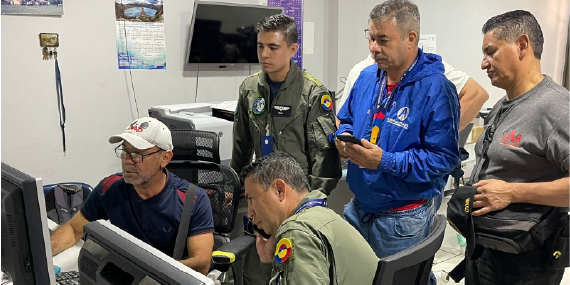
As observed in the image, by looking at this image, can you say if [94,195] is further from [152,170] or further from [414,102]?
[414,102]

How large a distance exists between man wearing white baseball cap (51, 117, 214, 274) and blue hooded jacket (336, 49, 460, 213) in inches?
25.9

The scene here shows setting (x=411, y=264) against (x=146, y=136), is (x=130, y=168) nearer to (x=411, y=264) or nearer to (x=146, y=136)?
(x=146, y=136)

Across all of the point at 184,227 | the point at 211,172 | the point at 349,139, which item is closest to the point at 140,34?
the point at 211,172

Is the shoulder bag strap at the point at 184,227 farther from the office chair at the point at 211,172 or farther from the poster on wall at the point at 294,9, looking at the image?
the poster on wall at the point at 294,9

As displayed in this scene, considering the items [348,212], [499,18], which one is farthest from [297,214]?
[499,18]

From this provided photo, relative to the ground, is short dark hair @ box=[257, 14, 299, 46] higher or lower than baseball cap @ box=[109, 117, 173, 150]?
higher

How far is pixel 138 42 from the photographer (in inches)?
147

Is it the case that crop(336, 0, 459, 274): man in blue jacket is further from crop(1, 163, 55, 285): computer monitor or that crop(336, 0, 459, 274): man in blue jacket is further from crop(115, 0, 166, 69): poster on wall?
crop(115, 0, 166, 69): poster on wall

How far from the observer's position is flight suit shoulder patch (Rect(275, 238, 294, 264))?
1.30 m

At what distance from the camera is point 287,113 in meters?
2.29

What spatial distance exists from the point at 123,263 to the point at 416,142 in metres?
1.22

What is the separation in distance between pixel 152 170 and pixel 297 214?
0.83m

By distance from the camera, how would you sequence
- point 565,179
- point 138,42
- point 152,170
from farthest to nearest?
point 138,42 → point 152,170 → point 565,179

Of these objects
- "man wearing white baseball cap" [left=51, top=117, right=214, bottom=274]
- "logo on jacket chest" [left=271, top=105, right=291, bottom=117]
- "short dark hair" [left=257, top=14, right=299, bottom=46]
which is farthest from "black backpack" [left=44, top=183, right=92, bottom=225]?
"short dark hair" [left=257, top=14, right=299, bottom=46]
